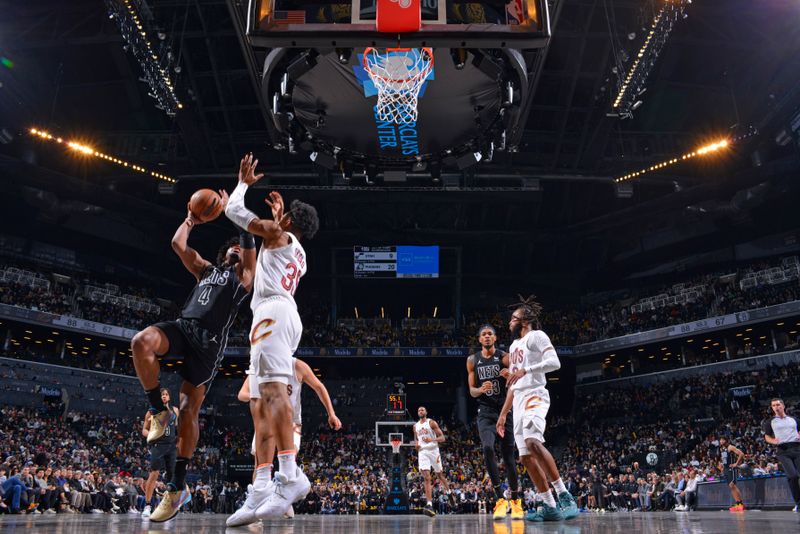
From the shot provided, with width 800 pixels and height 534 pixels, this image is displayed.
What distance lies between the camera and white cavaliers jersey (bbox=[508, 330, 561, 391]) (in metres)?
6.31

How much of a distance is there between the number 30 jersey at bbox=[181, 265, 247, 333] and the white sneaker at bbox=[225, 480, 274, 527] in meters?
1.93

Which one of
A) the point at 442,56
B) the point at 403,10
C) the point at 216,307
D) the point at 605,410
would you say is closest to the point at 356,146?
the point at 442,56

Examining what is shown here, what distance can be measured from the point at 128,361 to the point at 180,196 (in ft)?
34.7

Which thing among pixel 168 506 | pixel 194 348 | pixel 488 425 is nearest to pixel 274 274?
pixel 194 348

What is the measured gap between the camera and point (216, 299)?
5.77 meters

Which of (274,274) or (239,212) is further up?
(239,212)

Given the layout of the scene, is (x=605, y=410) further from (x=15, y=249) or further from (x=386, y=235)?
(x=15, y=249)

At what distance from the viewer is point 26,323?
1137 inches

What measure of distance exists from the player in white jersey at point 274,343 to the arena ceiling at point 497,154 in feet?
59.0

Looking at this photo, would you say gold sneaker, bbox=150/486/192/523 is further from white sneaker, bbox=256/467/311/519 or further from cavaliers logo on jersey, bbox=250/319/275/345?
cavaliers logo on jersey, bbox=250/319/275/345

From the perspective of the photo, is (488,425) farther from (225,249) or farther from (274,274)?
(274,274)

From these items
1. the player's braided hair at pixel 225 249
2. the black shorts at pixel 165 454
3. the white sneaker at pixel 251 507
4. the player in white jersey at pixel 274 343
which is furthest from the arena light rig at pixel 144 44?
the white sneaker at pixel 251 507

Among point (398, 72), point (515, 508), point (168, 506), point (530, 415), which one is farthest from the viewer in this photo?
point (398, 72)

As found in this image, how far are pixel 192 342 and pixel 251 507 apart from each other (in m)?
1.91
